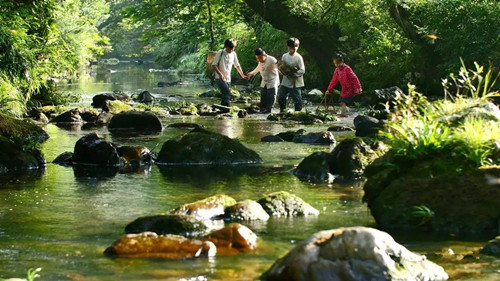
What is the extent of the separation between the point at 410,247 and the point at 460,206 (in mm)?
979

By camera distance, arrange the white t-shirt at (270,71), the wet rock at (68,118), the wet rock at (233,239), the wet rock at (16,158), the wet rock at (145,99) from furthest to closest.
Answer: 1. the wet rock at (145,99)
2. the white t-shirt at (270,71)
3. the wet rock at (68,118)
4. the wet rock at (16,158)
5. the wet rock at (233,239)

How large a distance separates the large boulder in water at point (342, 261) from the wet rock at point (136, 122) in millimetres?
14186

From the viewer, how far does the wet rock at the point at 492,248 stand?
309 inches

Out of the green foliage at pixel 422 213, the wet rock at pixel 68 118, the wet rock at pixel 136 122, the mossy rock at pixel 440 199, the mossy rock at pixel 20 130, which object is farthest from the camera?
the wet rock at pixel 68 118

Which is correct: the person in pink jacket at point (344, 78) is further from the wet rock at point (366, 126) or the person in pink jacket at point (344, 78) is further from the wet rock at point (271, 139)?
the wet rock at point (271, 139)

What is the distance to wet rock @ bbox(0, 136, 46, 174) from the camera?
14430 millimetres

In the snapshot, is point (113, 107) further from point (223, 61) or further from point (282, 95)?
point (282, 95)

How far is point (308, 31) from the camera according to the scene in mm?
33812

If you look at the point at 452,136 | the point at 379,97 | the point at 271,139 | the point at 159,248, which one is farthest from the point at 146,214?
the point at 379,97

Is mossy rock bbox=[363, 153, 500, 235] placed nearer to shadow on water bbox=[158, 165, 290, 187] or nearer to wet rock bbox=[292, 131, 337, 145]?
shadow on water bbox=[158, 165, 290, 187]

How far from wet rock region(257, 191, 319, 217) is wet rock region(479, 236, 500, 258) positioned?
2.54 meters

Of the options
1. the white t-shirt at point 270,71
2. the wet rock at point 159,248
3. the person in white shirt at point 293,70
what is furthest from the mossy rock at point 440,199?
the white t-shirt at point 270,71

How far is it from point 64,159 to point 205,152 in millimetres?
2522

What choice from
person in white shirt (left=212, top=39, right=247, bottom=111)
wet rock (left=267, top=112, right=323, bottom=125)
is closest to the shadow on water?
wet rock (left=267, top=112, right=323, bottom=125)
